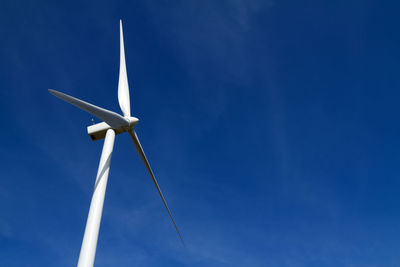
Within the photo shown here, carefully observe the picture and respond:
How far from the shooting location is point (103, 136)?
→ 2575cm

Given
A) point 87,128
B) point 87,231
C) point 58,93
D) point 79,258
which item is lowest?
point 79,258

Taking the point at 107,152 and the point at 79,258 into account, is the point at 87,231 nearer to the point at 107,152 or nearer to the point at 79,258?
the point at 79,258

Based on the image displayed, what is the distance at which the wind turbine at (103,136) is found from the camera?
56.4 ft

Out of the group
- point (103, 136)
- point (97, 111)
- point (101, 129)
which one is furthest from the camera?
point (103, 136)

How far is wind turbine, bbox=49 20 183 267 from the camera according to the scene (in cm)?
1720

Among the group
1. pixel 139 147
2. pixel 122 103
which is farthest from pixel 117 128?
pixel 122 103

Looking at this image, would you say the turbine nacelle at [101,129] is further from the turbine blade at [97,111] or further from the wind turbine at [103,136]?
the turbine blade at [97,111]

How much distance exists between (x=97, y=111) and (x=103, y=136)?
2968 mm

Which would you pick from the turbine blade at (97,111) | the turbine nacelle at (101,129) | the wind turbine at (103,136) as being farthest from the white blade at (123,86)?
the turbine blade at (97,111)

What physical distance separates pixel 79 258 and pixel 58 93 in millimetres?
11019

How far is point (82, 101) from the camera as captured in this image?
2219 cm

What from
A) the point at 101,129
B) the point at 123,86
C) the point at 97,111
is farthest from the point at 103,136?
the point at 123,86

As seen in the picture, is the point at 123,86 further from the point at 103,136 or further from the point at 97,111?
the point at 97,111

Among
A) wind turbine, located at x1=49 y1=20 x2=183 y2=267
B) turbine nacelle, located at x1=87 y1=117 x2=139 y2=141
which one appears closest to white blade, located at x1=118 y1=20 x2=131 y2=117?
wind turbine, located at x1=49 y1=20 x2=183 y2=267
